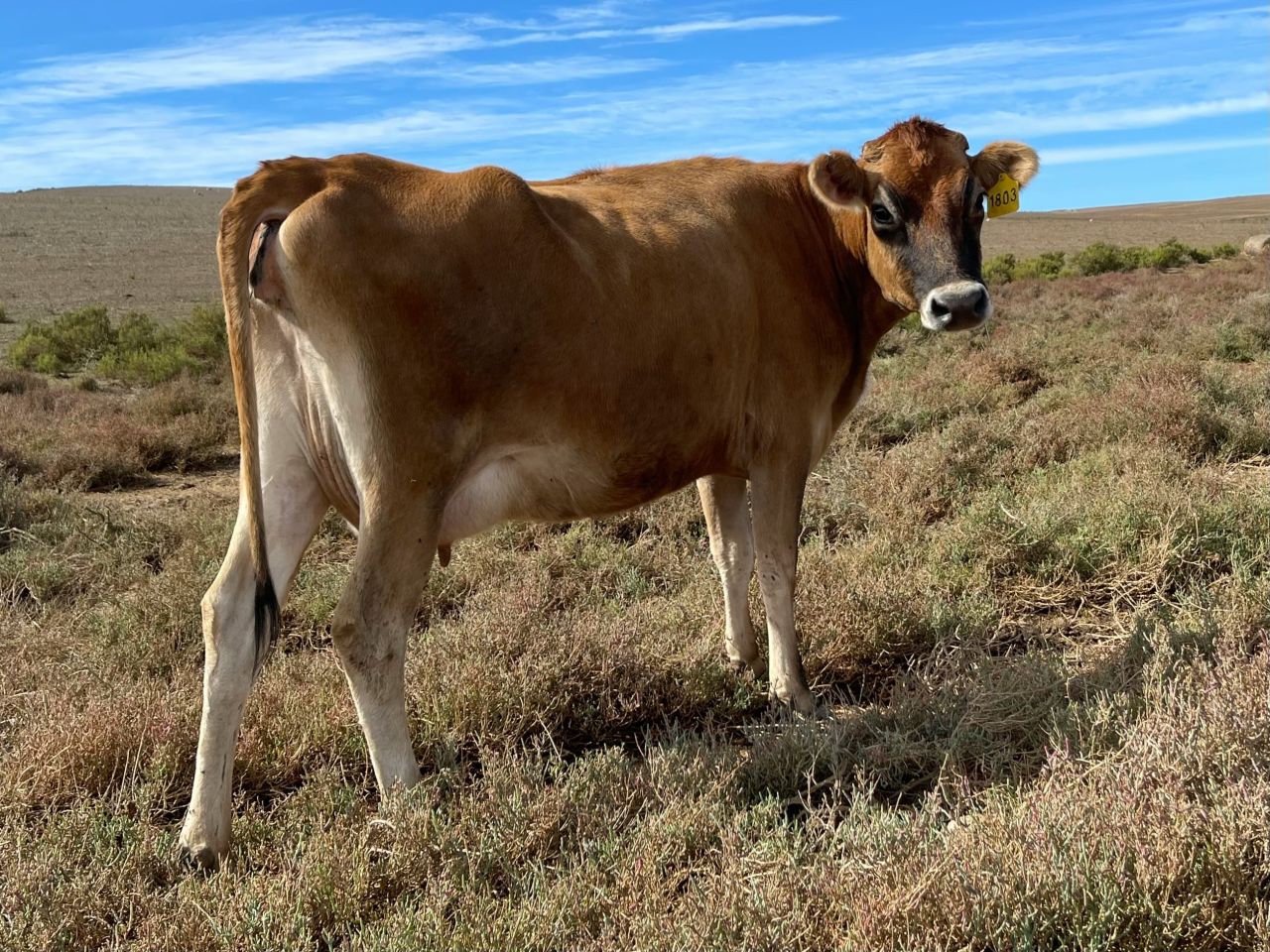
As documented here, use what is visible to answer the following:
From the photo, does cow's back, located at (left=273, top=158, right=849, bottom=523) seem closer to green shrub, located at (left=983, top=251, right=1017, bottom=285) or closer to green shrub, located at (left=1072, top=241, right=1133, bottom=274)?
green shrub, located at (left=983, top=251, right=1017, bottom=285)

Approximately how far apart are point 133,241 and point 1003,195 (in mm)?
60022

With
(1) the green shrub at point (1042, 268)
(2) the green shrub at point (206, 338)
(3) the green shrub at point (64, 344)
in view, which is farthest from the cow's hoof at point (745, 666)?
(1) the green shrub at point (1042, 268)

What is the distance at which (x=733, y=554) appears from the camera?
4.86 metres

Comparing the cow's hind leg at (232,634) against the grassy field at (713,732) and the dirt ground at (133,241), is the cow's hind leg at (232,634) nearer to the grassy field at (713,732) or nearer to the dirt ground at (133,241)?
the grassy field at (713,732)

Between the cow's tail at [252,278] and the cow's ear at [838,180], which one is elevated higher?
the cow's ear at [838,180]

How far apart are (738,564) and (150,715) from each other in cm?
261

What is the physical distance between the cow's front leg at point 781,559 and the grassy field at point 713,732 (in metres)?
0.20

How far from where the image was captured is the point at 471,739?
4.03m

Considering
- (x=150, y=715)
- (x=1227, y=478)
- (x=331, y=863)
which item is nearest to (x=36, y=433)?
(x=150, y=715)

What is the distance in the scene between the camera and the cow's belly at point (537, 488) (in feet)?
11.9

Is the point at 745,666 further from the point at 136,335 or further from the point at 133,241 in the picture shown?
the point at 133,241

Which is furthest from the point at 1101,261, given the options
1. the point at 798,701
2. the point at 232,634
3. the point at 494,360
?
the point at 232,634

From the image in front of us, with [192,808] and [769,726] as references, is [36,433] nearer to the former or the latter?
[192,808]

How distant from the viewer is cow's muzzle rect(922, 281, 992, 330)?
4.07 m
